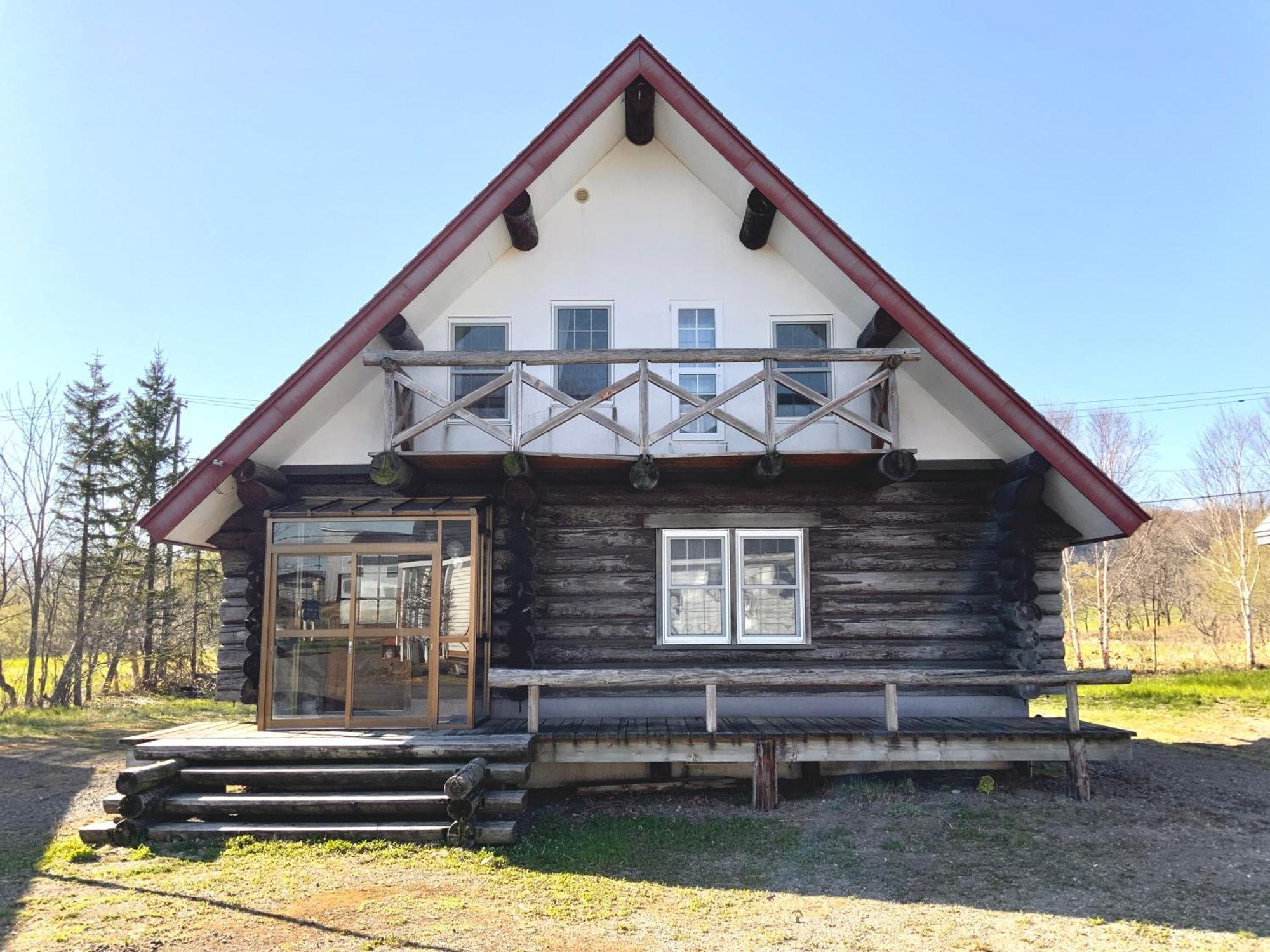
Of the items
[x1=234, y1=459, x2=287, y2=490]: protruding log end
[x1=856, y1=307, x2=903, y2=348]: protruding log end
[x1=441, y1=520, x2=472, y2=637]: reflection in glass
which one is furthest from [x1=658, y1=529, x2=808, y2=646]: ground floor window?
[x1=234, y1=459, x2=287, y2=490]: protruding log end

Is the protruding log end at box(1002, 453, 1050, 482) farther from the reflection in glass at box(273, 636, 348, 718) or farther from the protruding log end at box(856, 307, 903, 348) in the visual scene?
the reflection in glass at box(273, 636, 348, 718)

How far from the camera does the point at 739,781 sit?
1093 centimetres

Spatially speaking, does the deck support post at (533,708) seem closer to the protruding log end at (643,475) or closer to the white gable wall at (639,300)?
the protruding log end at (643,475)

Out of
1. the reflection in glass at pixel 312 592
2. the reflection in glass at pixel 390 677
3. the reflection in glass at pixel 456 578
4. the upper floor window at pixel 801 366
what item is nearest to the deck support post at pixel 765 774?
the reflection in glass at pixel 456 578

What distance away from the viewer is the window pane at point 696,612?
11.7 meters

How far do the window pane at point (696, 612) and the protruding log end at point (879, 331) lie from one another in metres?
4.17

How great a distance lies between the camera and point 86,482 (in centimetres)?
2706

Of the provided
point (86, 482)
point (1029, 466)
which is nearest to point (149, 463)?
point (86, 482)

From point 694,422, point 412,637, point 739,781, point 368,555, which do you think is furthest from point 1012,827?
point 368,555

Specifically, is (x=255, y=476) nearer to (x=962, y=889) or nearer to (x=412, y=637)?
(x=412, y=637)

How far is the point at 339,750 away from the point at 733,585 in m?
5.55

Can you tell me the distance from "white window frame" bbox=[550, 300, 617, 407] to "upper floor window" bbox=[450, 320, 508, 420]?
2.32ft

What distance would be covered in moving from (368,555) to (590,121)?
21.1 feet

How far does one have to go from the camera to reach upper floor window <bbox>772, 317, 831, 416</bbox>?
12.1m
